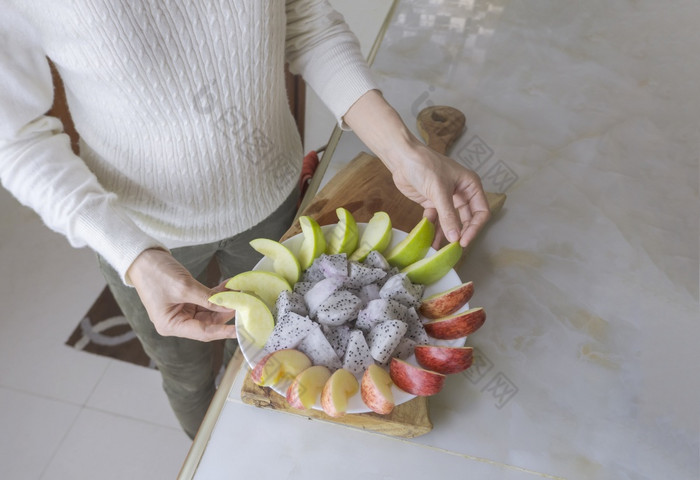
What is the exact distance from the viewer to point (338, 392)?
2.19 ft

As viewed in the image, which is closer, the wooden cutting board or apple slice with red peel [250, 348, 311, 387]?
apple slice with red peel [250, 348, 311, 387]

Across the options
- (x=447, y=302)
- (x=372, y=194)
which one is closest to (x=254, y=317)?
(x=447, y=302)

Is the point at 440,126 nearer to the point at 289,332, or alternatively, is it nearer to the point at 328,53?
the point at 328,53

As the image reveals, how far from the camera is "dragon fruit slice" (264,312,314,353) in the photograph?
710 millimetres

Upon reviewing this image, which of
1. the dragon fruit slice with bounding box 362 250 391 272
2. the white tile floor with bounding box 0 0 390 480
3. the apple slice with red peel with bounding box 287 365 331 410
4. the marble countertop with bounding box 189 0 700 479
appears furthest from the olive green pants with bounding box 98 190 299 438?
the white tile floor with bounding box 0 0 390 480

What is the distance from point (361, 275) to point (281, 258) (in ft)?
0.38

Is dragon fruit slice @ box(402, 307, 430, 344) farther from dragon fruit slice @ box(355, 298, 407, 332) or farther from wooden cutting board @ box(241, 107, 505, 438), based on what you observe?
wooden cutting board @ box(241, 107, 505, 438)

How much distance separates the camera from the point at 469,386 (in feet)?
2.68

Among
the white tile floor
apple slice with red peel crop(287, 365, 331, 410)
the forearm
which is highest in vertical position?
the forearm

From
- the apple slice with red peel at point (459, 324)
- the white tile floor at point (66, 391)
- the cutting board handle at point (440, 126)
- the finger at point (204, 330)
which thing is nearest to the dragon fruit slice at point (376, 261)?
the apple slice with red peel at point (459, 324)

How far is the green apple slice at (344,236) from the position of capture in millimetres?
836

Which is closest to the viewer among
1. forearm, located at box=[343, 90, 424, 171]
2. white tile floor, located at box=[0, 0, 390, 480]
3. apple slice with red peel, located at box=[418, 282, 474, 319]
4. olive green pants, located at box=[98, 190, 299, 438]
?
apple slice with red peel, located at box=[418, 282, 474, 319]

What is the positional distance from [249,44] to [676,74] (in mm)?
1038

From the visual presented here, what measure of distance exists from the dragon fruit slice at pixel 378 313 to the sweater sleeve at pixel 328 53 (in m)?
0.37
